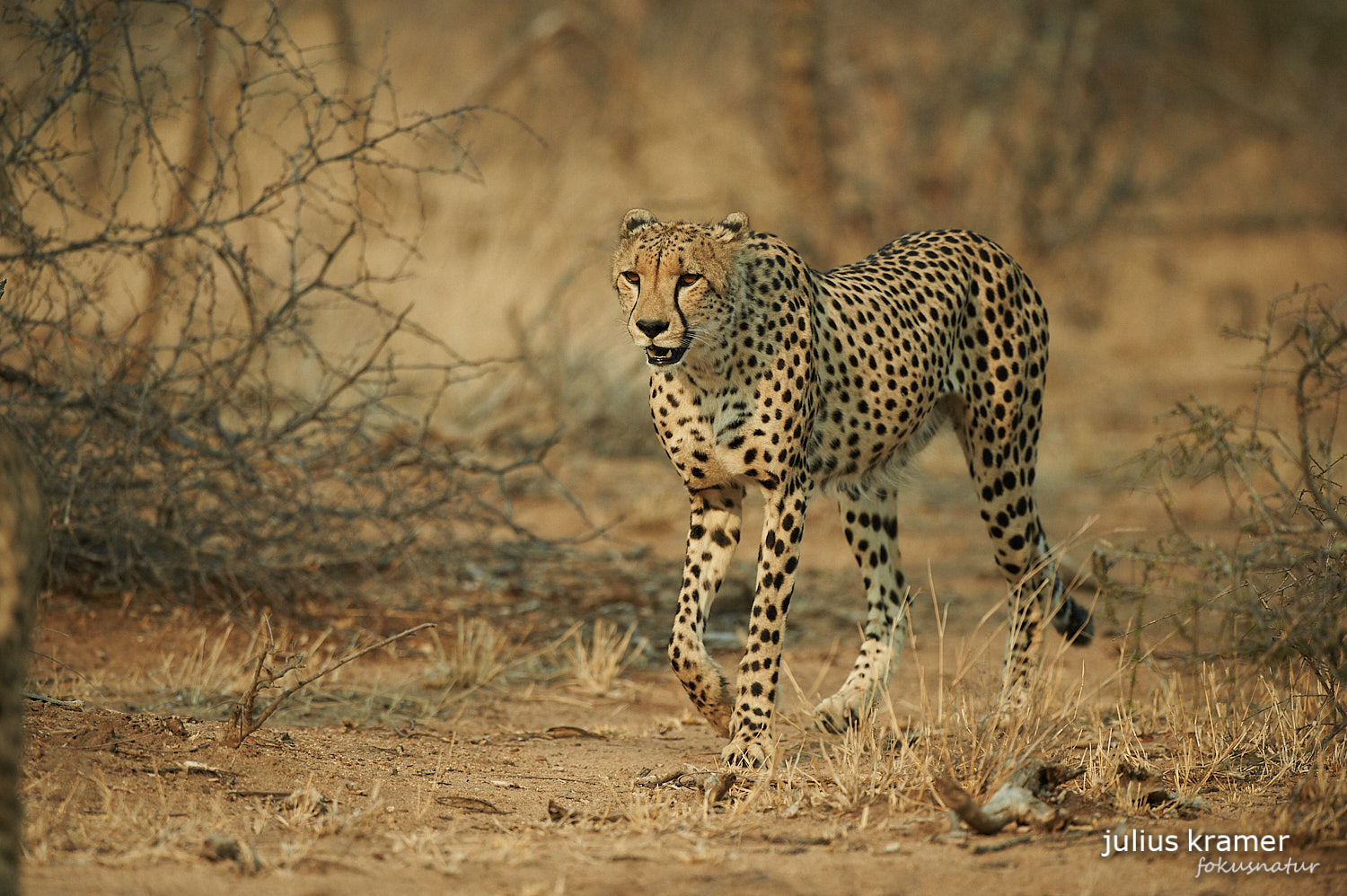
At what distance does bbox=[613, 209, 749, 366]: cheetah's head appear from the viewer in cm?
396

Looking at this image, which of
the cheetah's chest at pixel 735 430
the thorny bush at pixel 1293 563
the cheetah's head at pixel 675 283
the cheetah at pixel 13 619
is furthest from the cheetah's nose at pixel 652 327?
the cheetah at pixel 13 619

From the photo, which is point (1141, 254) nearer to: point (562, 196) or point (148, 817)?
point (562, 196)

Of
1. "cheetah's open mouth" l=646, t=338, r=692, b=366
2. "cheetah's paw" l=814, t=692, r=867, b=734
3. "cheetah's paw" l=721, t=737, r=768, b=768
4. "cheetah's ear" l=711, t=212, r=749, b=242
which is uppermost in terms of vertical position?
"cheetah's ear" l=711, t=212, r=749, b=242

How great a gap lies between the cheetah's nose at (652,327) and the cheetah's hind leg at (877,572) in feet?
4.63

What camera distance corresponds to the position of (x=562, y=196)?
13.9m

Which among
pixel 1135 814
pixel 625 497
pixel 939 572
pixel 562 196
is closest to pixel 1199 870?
pixel 1135 814

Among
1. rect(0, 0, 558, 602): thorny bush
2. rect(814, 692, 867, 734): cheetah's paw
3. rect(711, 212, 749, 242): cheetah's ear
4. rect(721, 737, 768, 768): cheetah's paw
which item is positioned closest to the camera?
rect(721, 737, 768, 768): cheetah's paw

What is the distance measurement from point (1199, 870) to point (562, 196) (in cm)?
1162

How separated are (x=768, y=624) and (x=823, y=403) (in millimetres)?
814

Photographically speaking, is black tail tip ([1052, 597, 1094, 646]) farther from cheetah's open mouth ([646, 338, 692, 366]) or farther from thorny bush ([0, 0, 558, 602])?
thorny bush ([0, 0, 558, 602])

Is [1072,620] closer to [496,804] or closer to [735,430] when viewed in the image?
[735,430]

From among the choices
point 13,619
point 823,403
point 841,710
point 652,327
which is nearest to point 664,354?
point 652,327

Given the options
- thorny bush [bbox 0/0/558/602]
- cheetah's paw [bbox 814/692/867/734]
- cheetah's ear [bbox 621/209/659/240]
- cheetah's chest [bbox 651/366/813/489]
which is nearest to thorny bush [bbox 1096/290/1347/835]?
cheetah's paw [bbox 814/692/867/734]

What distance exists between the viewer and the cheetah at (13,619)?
2295 millimetres
